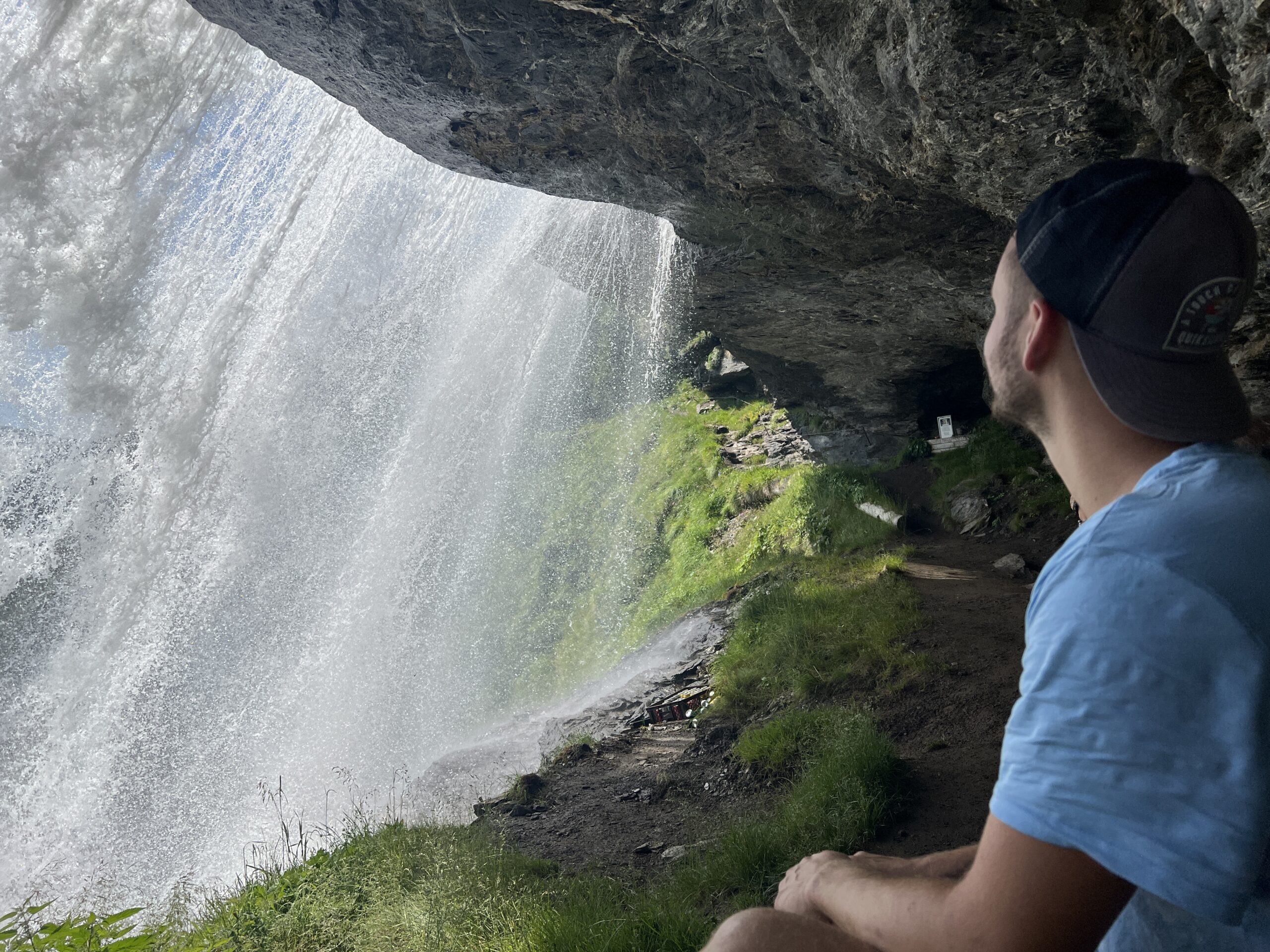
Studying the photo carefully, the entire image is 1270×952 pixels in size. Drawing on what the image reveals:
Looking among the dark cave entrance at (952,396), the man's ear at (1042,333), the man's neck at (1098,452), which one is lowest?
the man's neck at (1098,452)

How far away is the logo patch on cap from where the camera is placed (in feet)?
3.75

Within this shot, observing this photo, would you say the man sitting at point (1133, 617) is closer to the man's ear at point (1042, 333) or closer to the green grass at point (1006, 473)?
the man's ear at point (1042, 333)

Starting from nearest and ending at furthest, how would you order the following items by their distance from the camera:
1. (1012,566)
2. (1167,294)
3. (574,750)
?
(1167,294) < (574,750) < (1012,566)

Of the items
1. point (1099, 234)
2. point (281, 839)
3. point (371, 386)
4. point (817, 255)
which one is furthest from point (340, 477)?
point (1099, 234)

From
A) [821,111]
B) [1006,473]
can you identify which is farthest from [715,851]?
[1006,473]

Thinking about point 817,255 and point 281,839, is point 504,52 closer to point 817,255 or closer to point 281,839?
point 817,255

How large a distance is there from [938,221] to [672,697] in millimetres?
6113

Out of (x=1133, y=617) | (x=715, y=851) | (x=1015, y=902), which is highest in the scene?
(x=1133, y=617)

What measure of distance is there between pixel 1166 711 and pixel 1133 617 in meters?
0.11

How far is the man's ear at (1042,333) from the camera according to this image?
125 centimetres

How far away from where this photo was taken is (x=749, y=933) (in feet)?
4.74

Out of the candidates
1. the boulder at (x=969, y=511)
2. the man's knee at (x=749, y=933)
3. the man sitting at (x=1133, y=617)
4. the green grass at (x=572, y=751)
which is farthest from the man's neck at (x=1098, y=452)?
the boulder at (x=969, y=511)

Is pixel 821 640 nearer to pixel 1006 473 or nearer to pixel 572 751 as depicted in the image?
pixel 572 751

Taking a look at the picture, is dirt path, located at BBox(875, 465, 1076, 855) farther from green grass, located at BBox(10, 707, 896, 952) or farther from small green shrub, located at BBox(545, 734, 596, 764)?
small green shrub, located at BBox(545, 734, 596, 764)
